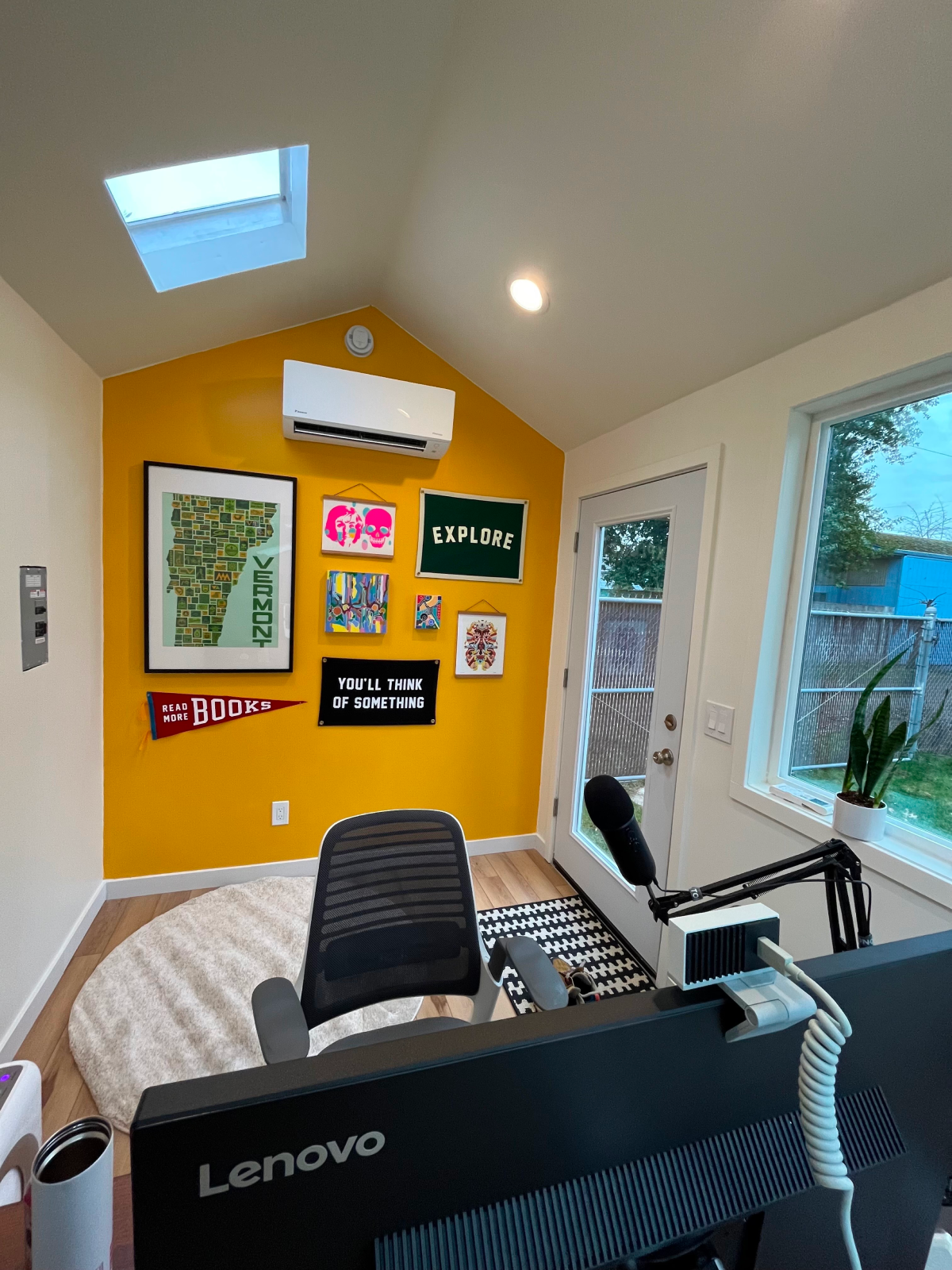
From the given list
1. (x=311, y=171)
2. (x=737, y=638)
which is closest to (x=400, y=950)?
(x=737, y=638)

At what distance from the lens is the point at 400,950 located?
4.63ft

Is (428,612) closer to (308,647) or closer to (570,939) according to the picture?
(308,647)

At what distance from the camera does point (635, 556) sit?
255 cm

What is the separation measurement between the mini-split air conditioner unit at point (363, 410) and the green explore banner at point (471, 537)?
12.6 inches

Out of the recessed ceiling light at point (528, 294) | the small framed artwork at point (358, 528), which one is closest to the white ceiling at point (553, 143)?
the recessed ceiling light at point (528, 294)

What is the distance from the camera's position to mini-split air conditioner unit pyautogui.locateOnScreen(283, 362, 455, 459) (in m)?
2.40

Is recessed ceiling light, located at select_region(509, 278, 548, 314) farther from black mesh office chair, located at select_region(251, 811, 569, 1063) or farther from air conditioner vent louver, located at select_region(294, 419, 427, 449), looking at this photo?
black mesh office chair, located at select_region(251, 811, 569, 1063)

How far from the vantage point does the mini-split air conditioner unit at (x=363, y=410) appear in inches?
94.5

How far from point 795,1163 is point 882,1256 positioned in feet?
0.54

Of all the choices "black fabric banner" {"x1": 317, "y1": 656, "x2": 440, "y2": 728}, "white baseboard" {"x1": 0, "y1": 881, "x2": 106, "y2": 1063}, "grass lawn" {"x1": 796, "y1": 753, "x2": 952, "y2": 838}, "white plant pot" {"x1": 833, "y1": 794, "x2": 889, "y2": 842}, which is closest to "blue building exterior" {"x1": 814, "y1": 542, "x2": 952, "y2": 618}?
"grass lawn" {"x1": 796, "y1": 753, "x2": 952, "y2": 838}

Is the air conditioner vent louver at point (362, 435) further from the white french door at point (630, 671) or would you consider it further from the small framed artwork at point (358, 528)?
the white french door at point (630, 671)

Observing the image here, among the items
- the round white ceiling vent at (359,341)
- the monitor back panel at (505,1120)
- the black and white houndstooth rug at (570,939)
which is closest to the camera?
the monitor back panel at (505,1120)

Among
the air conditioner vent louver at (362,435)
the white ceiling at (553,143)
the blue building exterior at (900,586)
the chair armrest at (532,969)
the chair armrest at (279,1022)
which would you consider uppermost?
the white ceiling at (553,143)

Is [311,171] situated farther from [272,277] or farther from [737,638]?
[737,638]
